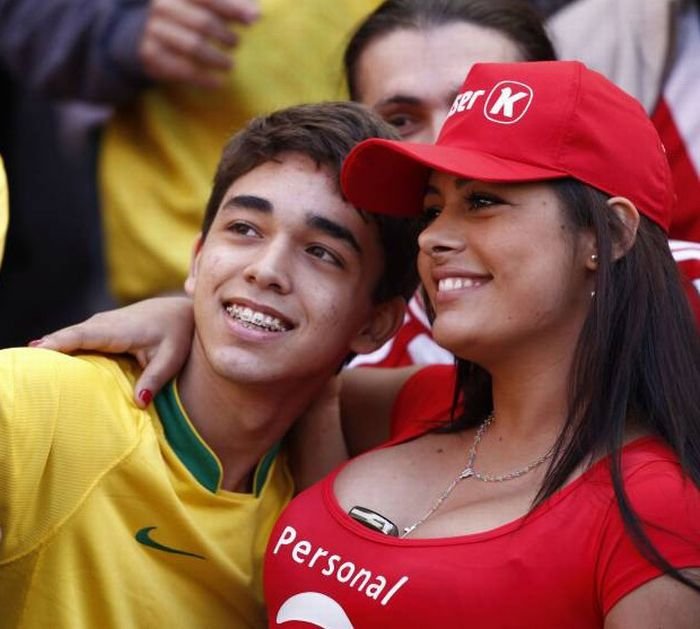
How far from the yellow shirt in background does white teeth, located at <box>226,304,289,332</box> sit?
3.71 feet

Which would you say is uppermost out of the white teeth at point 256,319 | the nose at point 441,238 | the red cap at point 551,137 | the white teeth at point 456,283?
the red cap at point 551,137

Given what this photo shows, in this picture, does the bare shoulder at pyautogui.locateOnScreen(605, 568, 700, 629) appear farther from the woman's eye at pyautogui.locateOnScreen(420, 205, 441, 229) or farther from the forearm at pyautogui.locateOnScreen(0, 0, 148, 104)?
the forearm at pyautogui.locateOnScreen(0, 0, 148, 104)

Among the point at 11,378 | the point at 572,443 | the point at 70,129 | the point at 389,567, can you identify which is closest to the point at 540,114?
the point at 572,443

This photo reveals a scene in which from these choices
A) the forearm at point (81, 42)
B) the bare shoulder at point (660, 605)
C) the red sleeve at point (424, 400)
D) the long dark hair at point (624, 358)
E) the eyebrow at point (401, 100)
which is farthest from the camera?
the forearm at point (81, 42)

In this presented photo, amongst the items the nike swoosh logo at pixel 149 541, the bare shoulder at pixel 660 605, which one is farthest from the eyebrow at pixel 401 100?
the bare shoulder at pixel 660 605

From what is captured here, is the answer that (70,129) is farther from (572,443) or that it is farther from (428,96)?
(572,443)

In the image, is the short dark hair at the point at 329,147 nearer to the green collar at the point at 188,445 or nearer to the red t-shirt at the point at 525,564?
the green collar at the point at 188,445

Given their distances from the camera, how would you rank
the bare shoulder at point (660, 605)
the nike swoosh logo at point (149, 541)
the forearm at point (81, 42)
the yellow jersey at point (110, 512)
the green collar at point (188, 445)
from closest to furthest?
the bare shoulder at point (660, 605) → the yellow jersey at point (110, 512) → the nike swoosh logo at point (149, 541) → the green collar at point (188, 445) → the forearm at point (81, 42)

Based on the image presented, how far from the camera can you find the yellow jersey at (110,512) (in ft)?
8.94

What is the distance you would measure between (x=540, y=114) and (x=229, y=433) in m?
0.90

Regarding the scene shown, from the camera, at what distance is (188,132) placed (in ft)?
13.7

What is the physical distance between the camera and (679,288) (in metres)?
2.76

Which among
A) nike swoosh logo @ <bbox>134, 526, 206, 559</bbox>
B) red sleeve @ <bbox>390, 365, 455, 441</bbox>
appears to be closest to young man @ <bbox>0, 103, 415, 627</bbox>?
nike swoosh logo @ <bbox>134, 526, 206, 559</bbox>

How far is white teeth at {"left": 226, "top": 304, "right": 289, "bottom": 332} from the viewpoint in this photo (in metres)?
3.03
